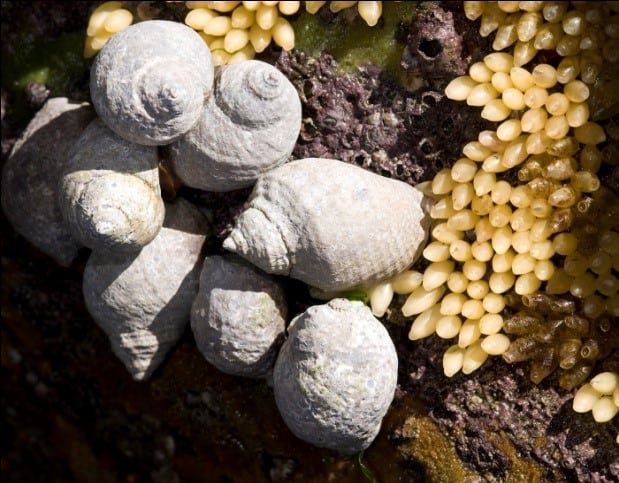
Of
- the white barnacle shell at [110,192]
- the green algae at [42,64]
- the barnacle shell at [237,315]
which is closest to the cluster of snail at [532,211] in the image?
the barnacle shell at [237,315]

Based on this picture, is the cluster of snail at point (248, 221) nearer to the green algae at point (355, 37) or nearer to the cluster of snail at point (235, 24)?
the cluster of snail at point (235, 24)

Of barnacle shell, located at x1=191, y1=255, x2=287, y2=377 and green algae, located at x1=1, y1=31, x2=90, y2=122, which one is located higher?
green algae, located at x1=1, y1=31, x2=90, y2=122

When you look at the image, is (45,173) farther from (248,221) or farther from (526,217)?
(526,217)

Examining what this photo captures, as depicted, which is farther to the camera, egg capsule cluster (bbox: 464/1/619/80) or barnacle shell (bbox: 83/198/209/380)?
barnacle shell (bbox: 83/198/209/380)

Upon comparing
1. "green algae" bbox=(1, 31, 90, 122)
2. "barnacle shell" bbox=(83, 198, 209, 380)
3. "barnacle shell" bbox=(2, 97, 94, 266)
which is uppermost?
"green algae" bbox=(1, 31, 90, 122)

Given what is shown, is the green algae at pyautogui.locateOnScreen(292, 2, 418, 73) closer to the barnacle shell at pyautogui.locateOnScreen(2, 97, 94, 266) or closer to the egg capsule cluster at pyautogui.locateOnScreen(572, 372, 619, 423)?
the barnacle shell at pyautogui.locateOnScreen(2, 97, 94, 266)

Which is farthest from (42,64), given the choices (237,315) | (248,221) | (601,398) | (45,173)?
(601,398)

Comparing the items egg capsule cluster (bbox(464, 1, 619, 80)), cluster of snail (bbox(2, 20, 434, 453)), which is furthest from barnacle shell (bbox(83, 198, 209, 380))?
egg capsule cluster (bbox(464, 1, 619, 80))
